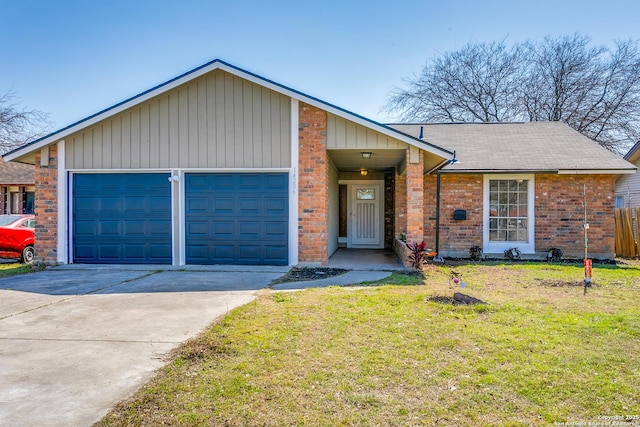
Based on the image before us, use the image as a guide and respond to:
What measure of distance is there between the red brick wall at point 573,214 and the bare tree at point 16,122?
92.7 feet

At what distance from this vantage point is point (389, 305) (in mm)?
5516

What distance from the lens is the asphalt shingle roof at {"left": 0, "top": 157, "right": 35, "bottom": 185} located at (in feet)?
62.0

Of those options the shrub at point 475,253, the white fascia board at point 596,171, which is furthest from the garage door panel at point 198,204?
the white fascia board at point 596,171

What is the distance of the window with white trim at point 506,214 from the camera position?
1139 centimetres

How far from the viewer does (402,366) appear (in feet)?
11.2

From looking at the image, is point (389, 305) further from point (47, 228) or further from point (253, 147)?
point (47, 228)

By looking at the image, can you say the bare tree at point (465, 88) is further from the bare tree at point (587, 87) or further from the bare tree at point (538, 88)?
the bare tree at point (587, 87)

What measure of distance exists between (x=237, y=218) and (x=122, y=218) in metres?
2.76

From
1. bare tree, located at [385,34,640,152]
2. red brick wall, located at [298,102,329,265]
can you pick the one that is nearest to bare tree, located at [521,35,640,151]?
bare tree, located at [385,34,640,152]

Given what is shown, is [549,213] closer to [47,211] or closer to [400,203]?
[400,203]

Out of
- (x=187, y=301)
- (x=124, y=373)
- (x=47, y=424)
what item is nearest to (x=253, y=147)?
(x=187, y=301)

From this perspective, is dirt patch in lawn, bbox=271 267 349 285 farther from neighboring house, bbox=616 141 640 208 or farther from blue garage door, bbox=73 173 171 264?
neighboring house, bbox=616 141 640 208

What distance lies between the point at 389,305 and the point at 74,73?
12.1 metres

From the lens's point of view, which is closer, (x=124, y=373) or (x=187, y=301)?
(x=124, y=373)
